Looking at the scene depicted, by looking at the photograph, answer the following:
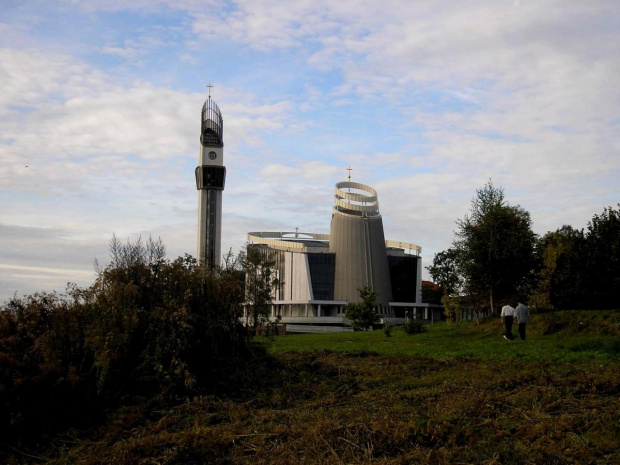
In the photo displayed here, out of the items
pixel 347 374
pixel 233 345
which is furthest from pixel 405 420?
pixel 233 345

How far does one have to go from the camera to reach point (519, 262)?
25.6 meters

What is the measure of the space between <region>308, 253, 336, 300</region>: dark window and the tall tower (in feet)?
33.4

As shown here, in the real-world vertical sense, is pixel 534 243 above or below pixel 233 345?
above

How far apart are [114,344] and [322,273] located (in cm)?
5834

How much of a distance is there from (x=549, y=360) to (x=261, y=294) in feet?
70.8

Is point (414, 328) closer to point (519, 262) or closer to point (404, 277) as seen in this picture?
point (519, 262)

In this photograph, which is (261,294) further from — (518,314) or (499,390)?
(499,390)

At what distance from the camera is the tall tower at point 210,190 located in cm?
7181

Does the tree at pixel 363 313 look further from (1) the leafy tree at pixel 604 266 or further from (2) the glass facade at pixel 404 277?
(2) the glass facade at pixel 404 277

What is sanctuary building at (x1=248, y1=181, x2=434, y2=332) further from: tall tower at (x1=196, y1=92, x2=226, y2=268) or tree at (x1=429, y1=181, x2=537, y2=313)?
tree at (x1=429, y1=181, x2=537, y2=313)

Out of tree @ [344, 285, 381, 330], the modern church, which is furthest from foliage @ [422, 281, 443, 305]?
tree @ [344, 285, 381, 330]

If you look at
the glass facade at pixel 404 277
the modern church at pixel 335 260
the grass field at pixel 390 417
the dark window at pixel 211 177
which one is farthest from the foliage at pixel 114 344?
the glass facade at pixel 404 277

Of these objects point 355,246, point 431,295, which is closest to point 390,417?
point 355,246

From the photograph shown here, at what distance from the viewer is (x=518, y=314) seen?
1841 centimetres
